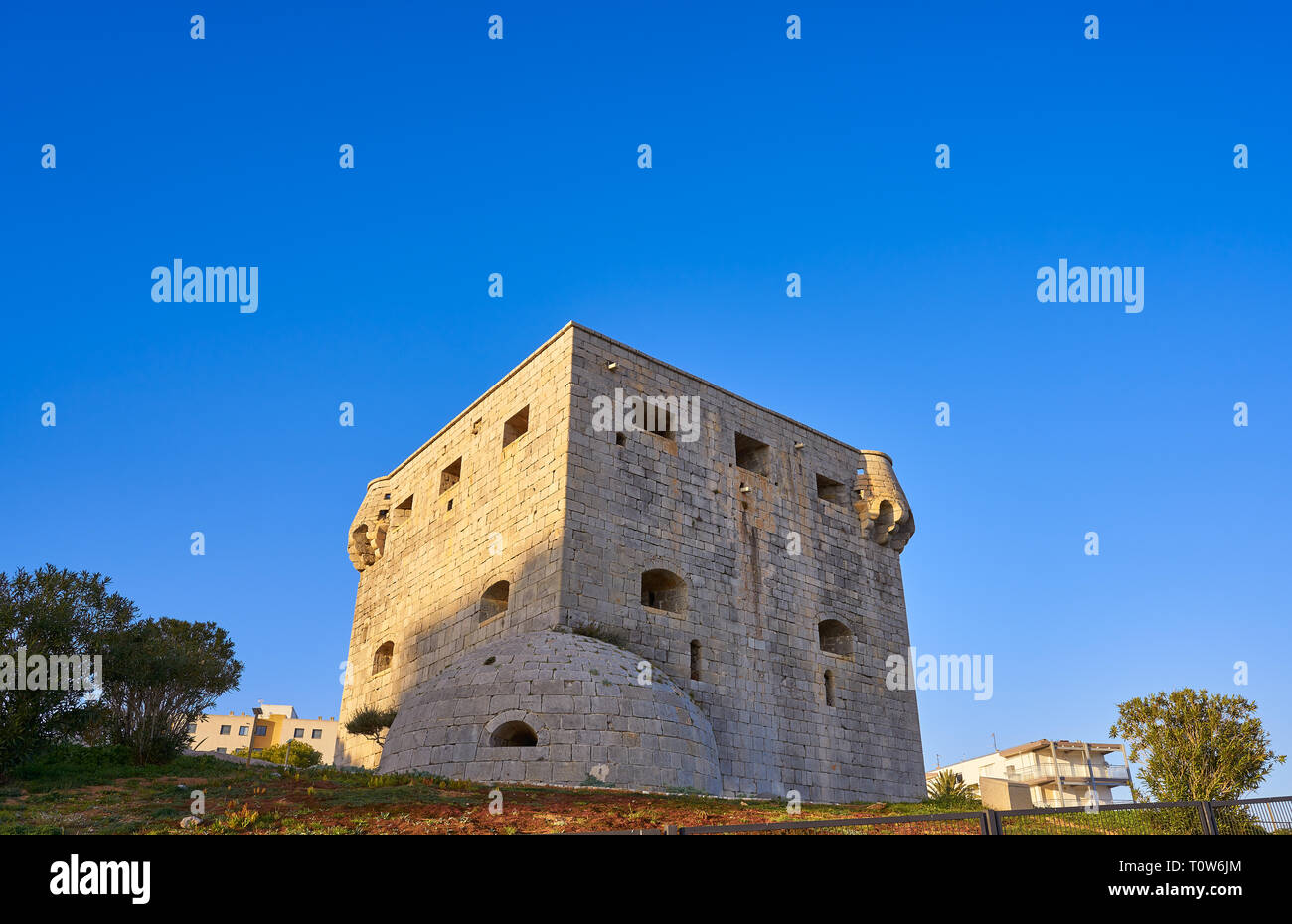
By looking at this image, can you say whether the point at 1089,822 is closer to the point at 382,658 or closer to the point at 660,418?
the point at 660,418

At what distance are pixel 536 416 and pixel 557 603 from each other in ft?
15.0

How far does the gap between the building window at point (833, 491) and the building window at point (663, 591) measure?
6051 mm

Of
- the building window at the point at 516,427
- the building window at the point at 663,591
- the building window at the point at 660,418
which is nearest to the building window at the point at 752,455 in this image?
the building window at the point at 660,418

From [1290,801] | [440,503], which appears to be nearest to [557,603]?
[440,503]

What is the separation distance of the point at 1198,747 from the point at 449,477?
17.4m

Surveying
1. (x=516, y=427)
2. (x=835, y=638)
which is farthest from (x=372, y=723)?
(x=835, y=638)

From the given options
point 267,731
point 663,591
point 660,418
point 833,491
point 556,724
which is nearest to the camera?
point 556,724

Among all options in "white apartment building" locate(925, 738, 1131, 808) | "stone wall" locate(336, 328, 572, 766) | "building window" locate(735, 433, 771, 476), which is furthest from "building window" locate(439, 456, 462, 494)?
"white apartment building" locate(925, 738, 1131, 808)

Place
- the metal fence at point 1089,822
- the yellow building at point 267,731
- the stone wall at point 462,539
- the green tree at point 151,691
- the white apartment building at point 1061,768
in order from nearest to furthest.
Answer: the metal fence at point 1089,822, the green tree at point 151,691, the stone wall at point 462,539, the white apartment building at point 1061,768, the yellow building at point 267,731

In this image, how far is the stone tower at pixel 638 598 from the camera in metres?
14.0

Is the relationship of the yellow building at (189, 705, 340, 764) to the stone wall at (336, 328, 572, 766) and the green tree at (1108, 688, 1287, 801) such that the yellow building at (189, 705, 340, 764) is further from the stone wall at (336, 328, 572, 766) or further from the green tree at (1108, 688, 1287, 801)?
the green tree at (1108, 688, 1287, 801)

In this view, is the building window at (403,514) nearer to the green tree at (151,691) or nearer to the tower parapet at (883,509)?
the green tree at (151,691)

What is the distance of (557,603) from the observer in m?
16.1

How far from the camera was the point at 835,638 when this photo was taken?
21453mm
